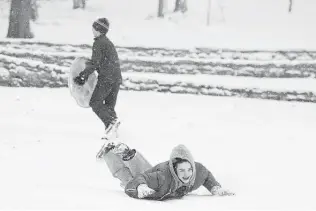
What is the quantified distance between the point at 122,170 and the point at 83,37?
69.4 feet

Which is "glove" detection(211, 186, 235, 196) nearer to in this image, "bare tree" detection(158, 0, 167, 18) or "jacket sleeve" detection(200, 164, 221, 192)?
"jacket sleeve" detection(200, 164, 221, 192)

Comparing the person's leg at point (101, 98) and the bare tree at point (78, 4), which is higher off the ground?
the bare tree at point (78, 4)

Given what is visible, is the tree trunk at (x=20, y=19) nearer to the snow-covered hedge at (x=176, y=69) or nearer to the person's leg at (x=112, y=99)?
the snow-covered hedge at (x=176, y=69)

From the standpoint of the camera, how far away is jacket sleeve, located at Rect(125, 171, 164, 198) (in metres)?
→ 4.96

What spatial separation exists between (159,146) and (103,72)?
143 centimetres

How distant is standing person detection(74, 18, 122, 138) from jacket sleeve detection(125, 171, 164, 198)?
348cm

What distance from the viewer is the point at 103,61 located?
8438mm

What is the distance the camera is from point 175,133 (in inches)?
377

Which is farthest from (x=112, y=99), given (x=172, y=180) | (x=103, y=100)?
(x=172, y=180)

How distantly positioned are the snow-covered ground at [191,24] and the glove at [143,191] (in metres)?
18.7

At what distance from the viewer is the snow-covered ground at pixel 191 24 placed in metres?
25.5

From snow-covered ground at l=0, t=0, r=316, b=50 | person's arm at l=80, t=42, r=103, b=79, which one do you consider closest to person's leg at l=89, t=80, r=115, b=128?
person's arm at l=80, t=42, r=103, b=79

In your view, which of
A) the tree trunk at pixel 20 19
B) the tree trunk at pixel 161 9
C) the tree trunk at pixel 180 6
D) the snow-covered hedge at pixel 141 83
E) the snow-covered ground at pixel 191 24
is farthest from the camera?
the tree trunk at pixel 180 6

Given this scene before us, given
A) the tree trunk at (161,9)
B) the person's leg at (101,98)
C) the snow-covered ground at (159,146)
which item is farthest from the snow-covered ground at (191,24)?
the person's leg at (101,98)
